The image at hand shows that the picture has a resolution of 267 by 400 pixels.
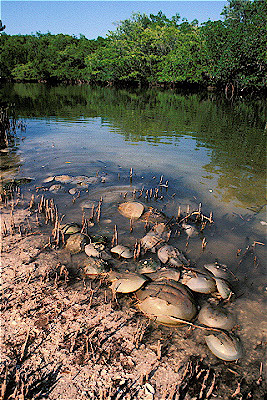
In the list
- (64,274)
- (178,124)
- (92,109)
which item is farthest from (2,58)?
(64,274)

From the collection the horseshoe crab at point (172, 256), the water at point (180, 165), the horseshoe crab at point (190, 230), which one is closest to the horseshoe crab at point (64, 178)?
the water at point (180, 165)

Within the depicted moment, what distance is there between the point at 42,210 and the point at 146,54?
51.1 m

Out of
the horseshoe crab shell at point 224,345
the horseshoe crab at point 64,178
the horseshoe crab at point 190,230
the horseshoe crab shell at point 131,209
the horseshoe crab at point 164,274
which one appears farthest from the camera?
the horseshoe crab at point 64,178

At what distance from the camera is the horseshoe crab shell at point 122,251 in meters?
4.73

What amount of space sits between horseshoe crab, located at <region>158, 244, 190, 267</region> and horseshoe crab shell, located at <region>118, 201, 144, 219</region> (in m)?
1.43

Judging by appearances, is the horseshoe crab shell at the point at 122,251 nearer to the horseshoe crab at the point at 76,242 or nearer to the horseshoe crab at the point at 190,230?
the horseshoe crab at the point at 76,242

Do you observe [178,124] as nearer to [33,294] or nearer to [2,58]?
[33,294]

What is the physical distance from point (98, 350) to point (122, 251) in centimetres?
192

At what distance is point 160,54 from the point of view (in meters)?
48.7

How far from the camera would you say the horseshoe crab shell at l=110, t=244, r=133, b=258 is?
15.5 feet

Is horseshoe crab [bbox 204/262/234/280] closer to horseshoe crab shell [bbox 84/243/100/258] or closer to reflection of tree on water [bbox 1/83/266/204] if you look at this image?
horseshoe crab shell [bbox 84/243/100/258]

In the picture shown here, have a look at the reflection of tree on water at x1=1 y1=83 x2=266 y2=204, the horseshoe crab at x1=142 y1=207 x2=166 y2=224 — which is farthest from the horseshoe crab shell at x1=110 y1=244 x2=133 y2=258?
the reflection of tree on water at x1=1 y1=83 x2=266 y2=204

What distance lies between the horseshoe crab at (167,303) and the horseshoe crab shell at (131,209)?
2.36 metres

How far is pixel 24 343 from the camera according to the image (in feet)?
9.82
